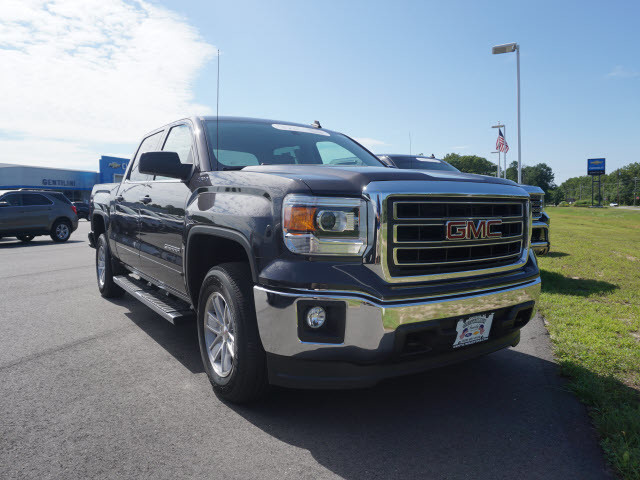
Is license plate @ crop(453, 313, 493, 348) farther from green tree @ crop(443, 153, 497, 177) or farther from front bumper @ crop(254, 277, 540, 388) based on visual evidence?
green tree @ crop(443, 153, 497, 177)

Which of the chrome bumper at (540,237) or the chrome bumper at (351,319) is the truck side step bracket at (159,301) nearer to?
the chrome bumper at (351,319)

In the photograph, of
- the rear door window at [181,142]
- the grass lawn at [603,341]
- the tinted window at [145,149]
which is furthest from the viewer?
the tinted window at [145,149]

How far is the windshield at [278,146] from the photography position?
3779 mm

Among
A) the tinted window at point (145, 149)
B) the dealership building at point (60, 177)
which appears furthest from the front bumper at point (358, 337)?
the dealership building at point (60, 177)

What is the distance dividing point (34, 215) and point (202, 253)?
14.7 metres

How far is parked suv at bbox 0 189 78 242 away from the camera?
15211 mm

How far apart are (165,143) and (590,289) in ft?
19.4

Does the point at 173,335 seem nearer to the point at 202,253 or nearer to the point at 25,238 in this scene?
the point at 202,253

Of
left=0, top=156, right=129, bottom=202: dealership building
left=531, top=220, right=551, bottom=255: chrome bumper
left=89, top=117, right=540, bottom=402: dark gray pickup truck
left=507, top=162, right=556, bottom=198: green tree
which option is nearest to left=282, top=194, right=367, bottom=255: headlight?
left=89, top=117, right=540, bottom=402: dark gray pickup truck

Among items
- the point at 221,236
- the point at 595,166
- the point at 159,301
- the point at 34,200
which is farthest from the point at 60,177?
the point at 595,166

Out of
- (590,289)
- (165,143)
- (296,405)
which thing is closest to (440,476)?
(296,405)

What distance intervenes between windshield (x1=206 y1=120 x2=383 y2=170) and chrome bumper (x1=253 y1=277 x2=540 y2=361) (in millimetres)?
1466

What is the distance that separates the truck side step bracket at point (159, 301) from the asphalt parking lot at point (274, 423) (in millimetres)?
413

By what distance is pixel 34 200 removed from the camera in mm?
15789
